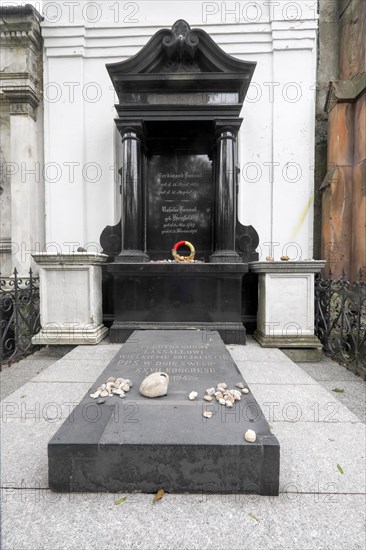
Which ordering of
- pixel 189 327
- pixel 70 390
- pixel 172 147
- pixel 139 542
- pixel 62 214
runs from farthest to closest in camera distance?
1. pixel 62 214
2. pixel 172 147
3. pixel 189 327
4. pixel 70 390
5. pixel 139 542

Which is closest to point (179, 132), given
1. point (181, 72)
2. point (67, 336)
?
point (181, 72)

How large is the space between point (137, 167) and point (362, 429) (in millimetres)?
4795

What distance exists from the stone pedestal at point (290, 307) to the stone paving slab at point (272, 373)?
99cm

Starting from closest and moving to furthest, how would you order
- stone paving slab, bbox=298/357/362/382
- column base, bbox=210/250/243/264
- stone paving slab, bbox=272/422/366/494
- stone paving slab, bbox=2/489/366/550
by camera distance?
stone paving slab, bbox=2/489/366/550 → stone paving slab, bbox=272/422/366/494 → stone paving slab, bbox=298/357/362/382 → column base, bbox=210/250/243/264

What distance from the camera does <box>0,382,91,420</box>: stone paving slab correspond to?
269 centimetres

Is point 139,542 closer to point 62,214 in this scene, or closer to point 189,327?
point 189,327

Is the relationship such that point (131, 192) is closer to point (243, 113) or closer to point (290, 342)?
point (243, 113)

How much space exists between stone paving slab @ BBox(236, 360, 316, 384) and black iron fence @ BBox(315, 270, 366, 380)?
4.28ft

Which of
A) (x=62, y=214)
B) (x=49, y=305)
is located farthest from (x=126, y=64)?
(x=49, y=305)

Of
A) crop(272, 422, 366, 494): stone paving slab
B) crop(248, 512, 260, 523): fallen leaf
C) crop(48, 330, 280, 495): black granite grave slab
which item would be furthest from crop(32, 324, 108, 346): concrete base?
crop(248, 512, 260, 523): fallen leaf

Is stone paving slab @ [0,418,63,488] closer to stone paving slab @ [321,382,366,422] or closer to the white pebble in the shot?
the white pebble

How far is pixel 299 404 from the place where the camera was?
2.83 meters

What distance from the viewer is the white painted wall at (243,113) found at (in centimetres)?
662

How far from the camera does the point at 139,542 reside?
1.46m
